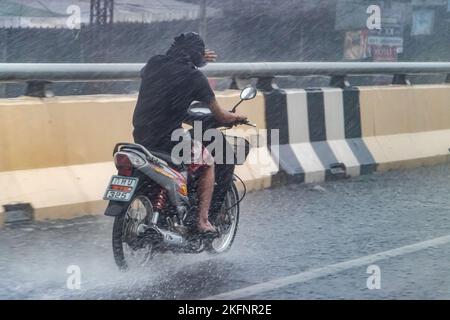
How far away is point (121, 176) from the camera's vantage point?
589cm

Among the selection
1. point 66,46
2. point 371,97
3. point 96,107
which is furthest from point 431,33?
point 96,107

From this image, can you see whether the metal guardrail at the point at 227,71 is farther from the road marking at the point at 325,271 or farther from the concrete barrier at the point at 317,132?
the road marking at the point at 325,271

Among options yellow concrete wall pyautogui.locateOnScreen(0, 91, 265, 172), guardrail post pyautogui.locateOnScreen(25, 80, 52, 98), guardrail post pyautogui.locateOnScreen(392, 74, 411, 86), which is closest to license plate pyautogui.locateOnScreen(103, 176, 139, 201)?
yellow concrete wall pyautogui.locateOnScreen(0, 91, 265, 172)

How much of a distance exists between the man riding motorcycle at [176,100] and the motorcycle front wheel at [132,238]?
16.6 inches

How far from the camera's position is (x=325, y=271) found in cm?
617

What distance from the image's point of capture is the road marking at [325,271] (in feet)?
18.3

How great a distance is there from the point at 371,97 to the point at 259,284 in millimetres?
5395

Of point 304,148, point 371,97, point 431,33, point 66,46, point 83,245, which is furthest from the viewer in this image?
point 431,33

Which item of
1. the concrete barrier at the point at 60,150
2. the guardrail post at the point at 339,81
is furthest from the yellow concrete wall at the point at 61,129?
the guardrail post at the point at 339,81

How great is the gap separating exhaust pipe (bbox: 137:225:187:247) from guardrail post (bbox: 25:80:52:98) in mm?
2359

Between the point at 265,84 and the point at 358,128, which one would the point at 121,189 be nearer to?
the point at 265,84

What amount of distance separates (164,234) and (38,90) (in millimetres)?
2505

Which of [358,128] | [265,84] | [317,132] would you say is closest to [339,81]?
[358,128]

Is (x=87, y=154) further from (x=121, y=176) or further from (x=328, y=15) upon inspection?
(x=328, y=15)
